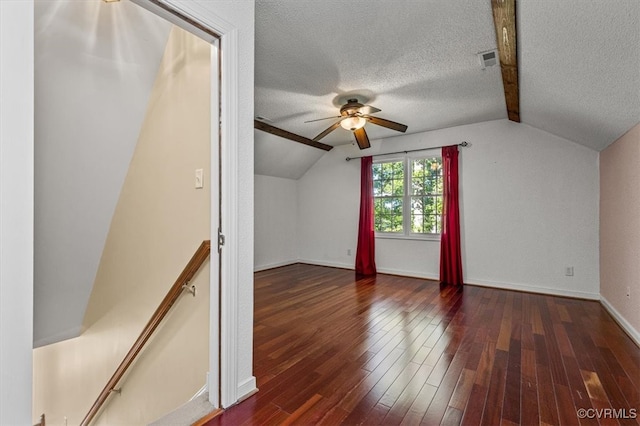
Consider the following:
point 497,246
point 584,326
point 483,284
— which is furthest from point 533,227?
point 584,326

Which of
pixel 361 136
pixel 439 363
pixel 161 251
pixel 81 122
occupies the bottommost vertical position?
pixel 439 363

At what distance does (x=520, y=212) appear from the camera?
401 centimetres

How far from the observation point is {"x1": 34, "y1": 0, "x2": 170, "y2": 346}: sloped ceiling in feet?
5.67

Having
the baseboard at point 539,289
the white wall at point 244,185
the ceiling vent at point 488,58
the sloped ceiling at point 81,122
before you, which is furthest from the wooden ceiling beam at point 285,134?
the baseboard at point 539,289

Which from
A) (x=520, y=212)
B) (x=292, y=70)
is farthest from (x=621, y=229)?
(x=292, y=70)

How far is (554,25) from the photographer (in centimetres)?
182

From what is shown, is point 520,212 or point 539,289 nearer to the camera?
point 539,289

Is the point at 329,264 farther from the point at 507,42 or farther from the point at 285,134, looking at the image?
the point at 507,42

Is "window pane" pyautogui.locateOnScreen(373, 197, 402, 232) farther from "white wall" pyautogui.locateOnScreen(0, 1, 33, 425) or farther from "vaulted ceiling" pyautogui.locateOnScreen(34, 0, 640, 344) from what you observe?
"white wall" pyautogui.locateOnScreen(0, 1, 33, 425)

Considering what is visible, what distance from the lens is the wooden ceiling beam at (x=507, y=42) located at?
6.03ft

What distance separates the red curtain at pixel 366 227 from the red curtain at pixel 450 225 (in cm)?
121

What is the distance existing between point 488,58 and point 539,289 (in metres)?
3.13

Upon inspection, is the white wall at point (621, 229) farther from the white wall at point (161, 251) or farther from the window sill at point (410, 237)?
the white wall at point (161, 251)

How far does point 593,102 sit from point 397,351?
8.84 ft
